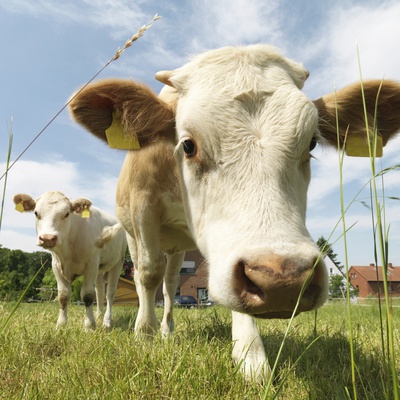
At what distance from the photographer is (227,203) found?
2.46 meters

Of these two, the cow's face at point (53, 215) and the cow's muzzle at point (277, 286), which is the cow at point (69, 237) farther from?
the cow's muzzle at point (277, 286)

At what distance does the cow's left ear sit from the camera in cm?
802

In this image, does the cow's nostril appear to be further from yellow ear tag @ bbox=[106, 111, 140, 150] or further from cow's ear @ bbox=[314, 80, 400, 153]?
cow's ear @ bbox=[314, 80, 400, 153]

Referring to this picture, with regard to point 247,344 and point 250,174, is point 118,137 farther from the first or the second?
point 247,344

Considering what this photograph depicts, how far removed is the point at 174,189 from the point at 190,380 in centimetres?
203

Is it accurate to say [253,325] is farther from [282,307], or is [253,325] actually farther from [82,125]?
[82,125]

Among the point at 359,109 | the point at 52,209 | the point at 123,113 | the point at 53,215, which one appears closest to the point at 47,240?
the point at 53,215

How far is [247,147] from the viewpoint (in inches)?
98.2

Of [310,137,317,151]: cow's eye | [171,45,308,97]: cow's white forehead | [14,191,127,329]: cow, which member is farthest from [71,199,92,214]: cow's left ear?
[310,137,317,151]: cow's eye

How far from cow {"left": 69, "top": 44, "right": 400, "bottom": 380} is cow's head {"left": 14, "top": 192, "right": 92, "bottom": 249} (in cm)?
381

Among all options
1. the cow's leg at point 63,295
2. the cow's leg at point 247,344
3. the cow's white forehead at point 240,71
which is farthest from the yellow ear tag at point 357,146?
the cow's leg at point 63,295

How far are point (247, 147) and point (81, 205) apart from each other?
612 cm

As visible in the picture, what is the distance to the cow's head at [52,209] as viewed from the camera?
7602 millimetres

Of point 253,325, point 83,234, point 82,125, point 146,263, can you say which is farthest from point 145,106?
point 83,234
